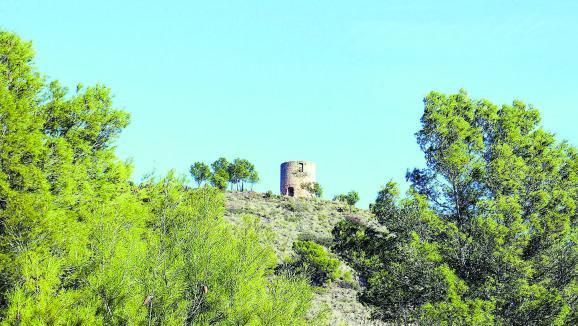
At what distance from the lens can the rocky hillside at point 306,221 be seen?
42750mm

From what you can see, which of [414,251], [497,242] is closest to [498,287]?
[497,242]

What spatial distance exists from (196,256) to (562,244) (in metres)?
13.0

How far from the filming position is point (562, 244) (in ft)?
73.3

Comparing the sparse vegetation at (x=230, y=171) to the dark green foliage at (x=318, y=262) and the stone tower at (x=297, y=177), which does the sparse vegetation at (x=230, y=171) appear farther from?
the dark green foliage at (x=318, y=262)

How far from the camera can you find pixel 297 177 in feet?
279

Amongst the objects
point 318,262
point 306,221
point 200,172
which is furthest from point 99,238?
point 200,172

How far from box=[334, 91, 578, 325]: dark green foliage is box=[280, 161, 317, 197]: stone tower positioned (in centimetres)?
5916

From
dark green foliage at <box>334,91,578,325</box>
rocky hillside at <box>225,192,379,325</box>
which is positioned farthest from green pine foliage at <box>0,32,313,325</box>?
rocky hillside at <box>225,192,379,325</box>

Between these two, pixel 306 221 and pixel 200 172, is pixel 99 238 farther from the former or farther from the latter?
pixel 200 172

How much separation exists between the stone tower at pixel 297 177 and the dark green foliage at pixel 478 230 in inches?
2329

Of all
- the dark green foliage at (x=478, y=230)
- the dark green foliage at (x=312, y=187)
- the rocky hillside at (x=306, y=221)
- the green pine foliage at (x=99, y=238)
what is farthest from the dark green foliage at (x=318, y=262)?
the dark green foliage at (x=312, y=187)

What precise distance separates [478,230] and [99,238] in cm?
1271

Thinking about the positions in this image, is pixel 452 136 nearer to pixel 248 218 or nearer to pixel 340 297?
pixel 248 218

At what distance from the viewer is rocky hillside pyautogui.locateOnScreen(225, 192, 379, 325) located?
42750 mm
